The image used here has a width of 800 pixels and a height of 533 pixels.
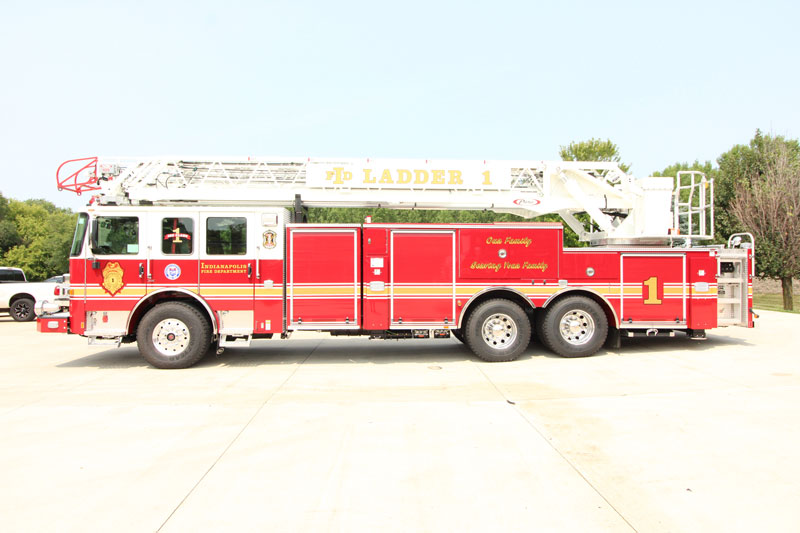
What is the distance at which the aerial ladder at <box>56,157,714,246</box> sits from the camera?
881 centimetres

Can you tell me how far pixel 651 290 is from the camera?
29.0 ft

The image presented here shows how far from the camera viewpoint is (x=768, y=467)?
4047 mm

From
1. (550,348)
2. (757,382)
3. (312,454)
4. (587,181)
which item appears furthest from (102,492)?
(587,181)

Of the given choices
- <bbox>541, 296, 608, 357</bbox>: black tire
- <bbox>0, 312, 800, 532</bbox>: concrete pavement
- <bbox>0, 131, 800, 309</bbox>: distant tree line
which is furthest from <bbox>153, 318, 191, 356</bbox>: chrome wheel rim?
<bbox>0, 131, 800, 309</bbox>: distant tree line

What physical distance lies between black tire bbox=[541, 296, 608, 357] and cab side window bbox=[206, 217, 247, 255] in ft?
17.6

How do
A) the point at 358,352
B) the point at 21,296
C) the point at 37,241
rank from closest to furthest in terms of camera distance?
1. the point at 358,352
2. the point at 21,296
3. the point at 37,241

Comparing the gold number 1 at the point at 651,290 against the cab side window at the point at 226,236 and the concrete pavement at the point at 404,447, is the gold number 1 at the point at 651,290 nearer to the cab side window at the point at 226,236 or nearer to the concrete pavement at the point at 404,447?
the concrete pavement at the point at 404,447

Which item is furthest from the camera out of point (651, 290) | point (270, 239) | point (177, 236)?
point (651, 290)

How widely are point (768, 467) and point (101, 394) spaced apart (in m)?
7.30

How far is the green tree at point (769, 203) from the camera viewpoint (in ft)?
63.9

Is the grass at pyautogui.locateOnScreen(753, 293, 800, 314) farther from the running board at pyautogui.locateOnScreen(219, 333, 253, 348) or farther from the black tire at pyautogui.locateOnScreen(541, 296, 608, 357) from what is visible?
the running board at pyautogui.locateOnScreen(219, 333, 253, 348)

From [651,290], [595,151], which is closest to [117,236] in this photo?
[651,290]

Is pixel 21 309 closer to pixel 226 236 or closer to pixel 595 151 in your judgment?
pixel 226 236

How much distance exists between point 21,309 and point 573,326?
17.4 meters
